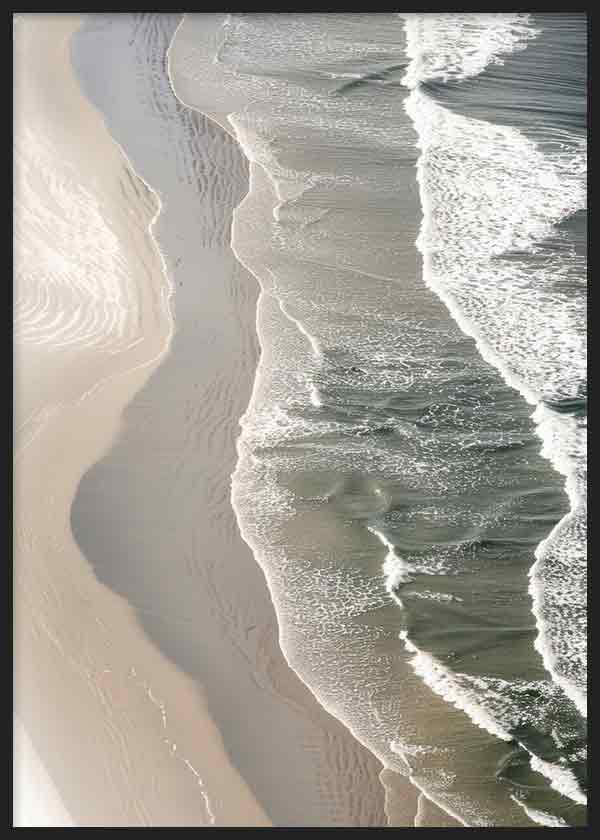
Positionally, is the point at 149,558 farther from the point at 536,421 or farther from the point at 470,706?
the point at 536,421

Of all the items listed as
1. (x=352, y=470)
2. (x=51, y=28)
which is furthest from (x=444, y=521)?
(x=51, y=28)

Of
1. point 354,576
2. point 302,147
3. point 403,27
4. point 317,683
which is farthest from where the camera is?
point 403,27

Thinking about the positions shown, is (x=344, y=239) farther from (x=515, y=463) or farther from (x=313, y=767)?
(x=313, y=767)

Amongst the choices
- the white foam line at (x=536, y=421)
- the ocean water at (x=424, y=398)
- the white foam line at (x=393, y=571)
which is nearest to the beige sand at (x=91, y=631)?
the ocean water at (x=424, y=398)

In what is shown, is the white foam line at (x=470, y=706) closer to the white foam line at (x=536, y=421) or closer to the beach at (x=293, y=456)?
the beach at (x=293, y=456)

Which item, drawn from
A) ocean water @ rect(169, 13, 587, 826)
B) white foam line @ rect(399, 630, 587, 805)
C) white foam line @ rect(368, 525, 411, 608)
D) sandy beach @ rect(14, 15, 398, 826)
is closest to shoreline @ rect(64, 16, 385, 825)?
sandy beach @ rect(14, 15, 398, 826)

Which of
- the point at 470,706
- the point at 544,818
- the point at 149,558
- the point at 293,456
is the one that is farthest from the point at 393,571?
the point at 544,818

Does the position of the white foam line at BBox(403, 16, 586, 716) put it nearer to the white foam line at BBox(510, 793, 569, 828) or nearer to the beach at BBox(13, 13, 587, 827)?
the beach at BBox(13, 13, 587, 827)

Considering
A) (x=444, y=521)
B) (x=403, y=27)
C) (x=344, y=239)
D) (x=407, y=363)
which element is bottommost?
(x=444, y=521)
